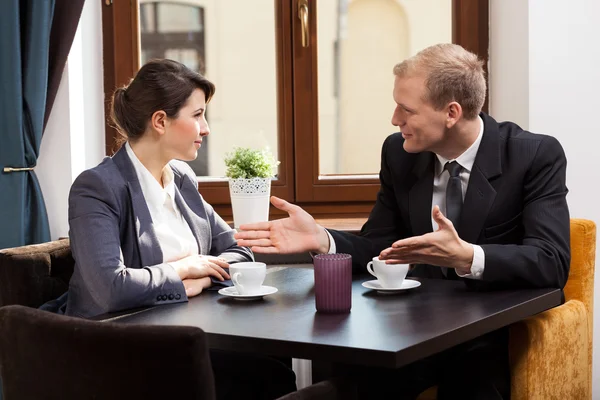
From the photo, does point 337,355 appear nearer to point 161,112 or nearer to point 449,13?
point 161,112

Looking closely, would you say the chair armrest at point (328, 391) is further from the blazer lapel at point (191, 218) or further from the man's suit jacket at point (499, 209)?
the blazer lapel at point (191, 218)

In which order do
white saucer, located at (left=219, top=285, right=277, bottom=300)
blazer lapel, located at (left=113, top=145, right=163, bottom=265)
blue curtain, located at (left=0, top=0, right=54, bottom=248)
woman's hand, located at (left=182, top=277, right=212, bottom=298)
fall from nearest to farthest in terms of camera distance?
white saucer, located at (left=219, top=285, right=277, bottom=300) < woman's hand, located at (left=182, top=277, right=212, bottom=298) < blazer lapel, located at (left=113, top=145, right=163, bottom=265) < blue curtain, located at (left=0, top=0, right=54, bottom=248)

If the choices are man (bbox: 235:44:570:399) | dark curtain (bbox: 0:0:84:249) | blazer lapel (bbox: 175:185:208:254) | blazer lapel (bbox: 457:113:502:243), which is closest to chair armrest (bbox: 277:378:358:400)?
man (bbox: 235:44:570:399)

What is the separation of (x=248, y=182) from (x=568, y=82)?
1.24m

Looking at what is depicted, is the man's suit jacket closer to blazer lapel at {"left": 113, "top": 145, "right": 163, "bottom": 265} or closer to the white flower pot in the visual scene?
blazer lapel at {"left": 113, "top": 145, "right": 163, "bottom": 265}

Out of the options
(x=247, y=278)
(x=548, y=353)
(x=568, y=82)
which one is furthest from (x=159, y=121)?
(x=568, y=82)

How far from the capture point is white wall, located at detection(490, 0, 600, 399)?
304 centimetres

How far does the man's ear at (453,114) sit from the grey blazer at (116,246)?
28.2 inches

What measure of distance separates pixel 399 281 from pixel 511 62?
1552mm

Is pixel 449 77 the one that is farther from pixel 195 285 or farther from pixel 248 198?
pixel 248 198

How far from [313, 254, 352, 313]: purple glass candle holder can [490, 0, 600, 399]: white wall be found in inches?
60.2

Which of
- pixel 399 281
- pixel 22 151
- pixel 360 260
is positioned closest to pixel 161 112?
pixel 360 260

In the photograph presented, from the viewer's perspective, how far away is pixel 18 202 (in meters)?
3.20

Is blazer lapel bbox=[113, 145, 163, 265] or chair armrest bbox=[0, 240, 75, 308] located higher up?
blazer lapel bbox=[113, 145, 163, 265]
